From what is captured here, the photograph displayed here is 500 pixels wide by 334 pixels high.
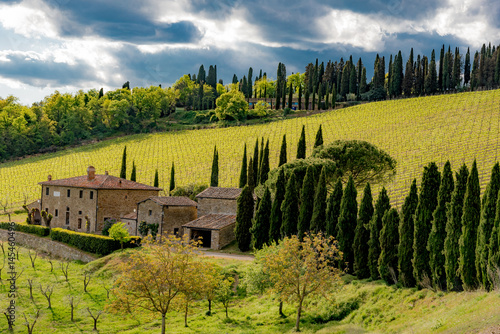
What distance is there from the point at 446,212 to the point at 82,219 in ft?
125

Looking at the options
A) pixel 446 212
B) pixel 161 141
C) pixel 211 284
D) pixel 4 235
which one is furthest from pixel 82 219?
pixel 161 141

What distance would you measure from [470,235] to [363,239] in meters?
7.76

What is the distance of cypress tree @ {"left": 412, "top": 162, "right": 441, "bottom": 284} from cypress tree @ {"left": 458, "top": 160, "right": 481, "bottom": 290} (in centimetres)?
247

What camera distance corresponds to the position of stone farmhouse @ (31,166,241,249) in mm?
42844

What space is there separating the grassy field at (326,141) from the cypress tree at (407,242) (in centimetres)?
2035

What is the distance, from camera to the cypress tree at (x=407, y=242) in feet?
77.5

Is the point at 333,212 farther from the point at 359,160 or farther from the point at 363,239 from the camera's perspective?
the point at 359,160

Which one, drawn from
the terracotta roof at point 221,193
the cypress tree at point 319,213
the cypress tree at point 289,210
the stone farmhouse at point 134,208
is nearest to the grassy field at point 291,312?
the cypress tree at point 289,210

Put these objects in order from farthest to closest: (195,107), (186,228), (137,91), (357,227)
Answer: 1. (195,107)
2. (137,91)
3. (186,228)
4. (357,227)

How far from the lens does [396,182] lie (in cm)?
4944

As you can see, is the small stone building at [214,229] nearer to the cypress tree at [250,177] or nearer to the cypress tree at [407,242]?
the cypress tree at [250,177]

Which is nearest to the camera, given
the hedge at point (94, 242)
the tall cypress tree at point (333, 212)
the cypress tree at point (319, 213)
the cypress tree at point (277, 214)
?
the tall cypress tree at point (333, 212)

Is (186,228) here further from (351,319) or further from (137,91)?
(137,91)

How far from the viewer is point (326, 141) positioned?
250 feet
